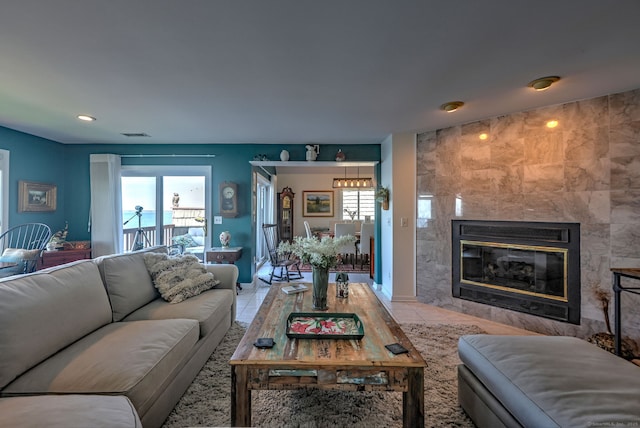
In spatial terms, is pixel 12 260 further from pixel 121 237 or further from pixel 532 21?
pixel 532 21

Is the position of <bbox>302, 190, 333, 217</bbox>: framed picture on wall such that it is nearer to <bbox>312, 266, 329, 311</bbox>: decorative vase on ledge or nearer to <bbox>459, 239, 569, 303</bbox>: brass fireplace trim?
<bbox>459, 239, 569, 303</bbox>: brass fireplace trim

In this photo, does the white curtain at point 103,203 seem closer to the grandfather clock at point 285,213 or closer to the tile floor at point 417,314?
the tile floor at point 417,314

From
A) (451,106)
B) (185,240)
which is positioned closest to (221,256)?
(185,240)

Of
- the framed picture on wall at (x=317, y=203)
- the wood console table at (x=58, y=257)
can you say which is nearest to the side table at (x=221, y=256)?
the wood console table at (x=58, y=257)

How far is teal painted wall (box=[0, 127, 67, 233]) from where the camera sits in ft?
11.9

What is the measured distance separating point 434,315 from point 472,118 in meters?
2.36

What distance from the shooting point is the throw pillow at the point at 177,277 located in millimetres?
2338

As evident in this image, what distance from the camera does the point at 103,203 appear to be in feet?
14.2

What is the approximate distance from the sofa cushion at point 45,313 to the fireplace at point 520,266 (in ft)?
11.9

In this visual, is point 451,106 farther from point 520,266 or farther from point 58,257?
point 58,257

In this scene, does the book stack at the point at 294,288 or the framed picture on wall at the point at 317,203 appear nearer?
the book stack at the point at 294,288

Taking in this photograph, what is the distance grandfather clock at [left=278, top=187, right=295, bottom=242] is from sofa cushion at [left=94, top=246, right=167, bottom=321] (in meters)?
5.43

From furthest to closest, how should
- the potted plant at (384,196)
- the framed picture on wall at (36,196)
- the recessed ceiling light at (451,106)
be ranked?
1. the potted plant at (384,196)
2. the framed picture on wall at (36,196)
3. the recessed ceiling light at (451,106)

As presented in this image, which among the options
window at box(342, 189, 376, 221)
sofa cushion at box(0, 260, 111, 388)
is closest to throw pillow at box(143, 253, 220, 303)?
sofa cushion at box(0, 260, 111, 388)
